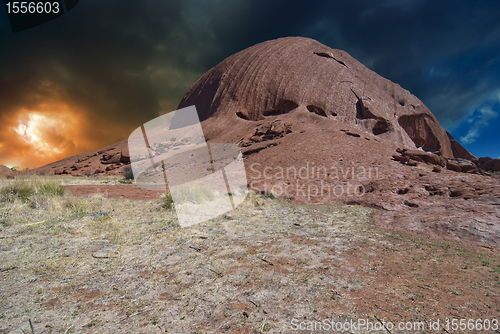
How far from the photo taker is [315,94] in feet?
99.1

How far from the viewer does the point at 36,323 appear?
8.12 ft

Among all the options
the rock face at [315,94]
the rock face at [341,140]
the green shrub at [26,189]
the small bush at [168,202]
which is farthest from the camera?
the rock face at [315,94]

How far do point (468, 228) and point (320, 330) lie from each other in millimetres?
5808

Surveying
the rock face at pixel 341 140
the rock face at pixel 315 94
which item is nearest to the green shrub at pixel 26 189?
the rock face at pixel 341 140

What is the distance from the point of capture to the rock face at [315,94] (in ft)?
99.5

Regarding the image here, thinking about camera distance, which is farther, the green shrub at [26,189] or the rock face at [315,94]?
the rock face at [315,94]

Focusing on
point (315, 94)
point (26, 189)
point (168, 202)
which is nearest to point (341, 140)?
point (315, 94)

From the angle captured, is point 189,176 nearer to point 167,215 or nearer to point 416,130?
point 167,215

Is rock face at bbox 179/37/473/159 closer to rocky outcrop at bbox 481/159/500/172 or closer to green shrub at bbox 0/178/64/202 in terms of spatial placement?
rocky outcrop at bbox 481/159/500/172

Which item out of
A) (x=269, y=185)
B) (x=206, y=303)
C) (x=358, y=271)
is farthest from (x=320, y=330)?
(x=269, y=185)

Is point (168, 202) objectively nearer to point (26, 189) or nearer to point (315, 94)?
point (26, 189)

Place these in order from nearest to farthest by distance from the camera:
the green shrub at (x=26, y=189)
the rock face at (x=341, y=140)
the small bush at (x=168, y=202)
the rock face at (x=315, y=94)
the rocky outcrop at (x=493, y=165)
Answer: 1. the green shrub at (x=26, y=189)
2. the rock face at (x=341, y=140)
3. the small bush at (x=168, y=202)
4. the rocky outcrop at (x=493, y=165)
5. the rock face at (x=315, y=94)

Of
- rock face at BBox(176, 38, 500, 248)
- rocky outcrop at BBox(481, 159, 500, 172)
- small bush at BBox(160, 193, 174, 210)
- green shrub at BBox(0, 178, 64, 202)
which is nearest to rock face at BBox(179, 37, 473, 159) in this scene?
rock face at BBox(176, 38, 500, 248)

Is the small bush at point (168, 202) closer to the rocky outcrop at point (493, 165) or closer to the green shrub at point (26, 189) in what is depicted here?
the green shrub at point (26, 189)
